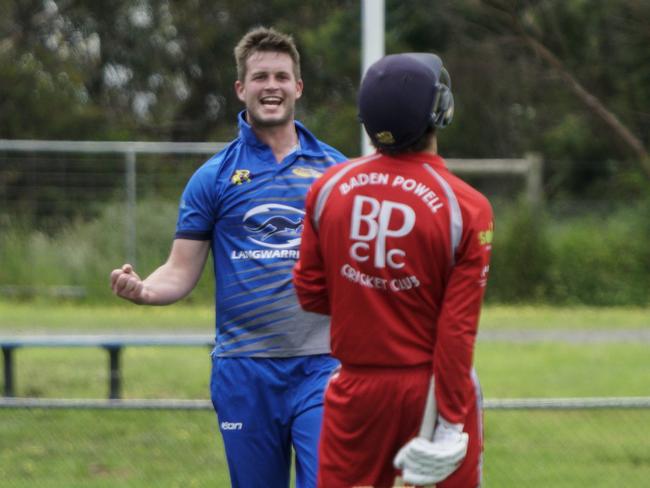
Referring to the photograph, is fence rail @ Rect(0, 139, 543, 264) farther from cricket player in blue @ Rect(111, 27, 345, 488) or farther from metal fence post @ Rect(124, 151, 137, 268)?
cricket player in blue @ Rect(111, 27, 345, 488)

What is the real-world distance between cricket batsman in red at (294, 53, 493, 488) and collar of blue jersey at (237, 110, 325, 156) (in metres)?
1.24

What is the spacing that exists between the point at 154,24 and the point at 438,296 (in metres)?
36.2

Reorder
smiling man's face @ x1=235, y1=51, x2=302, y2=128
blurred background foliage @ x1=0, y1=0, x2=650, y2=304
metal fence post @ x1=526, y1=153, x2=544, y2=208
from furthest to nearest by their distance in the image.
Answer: metal fence post @ x1=526, y1=153, x2=544, y2=208
blurred background foliage @ x1=0, y1=0, x2=650, y2=304
smiling man's face @ x1=235, y1=51, x2=302, y2=128

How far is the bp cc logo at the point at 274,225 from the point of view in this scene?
16.3ft

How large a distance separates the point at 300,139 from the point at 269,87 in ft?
0.92

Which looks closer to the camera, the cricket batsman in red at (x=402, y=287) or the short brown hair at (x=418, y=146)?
the cricket batsman in red at (x=402, y=287)

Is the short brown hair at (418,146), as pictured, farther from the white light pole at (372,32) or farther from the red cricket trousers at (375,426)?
the white light pole at (372,32)

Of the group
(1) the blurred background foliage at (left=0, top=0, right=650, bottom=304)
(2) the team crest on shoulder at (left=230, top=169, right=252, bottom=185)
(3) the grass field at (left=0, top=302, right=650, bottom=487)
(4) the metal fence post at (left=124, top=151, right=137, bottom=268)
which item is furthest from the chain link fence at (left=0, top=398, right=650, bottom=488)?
(4) the metal fence post at (left=124, top=151, right=137, bottom=268)

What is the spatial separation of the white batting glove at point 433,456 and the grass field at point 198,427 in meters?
4.27

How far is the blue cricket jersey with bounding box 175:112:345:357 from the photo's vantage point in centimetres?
497

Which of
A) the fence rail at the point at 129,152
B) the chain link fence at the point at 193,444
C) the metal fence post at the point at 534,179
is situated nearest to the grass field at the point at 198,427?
the chain link fence at the point at 193,444

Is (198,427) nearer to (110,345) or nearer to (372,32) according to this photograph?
(110,345)

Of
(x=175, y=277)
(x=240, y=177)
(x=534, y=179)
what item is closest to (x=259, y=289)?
(x=175, y=277)

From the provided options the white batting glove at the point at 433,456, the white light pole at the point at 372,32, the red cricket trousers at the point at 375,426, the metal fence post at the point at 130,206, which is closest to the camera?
the white batting glove at the point at 433,456
